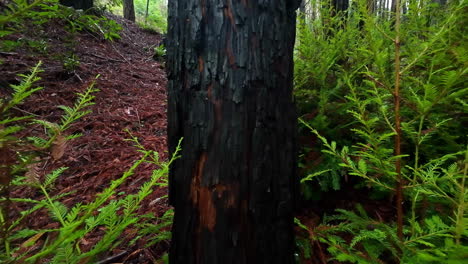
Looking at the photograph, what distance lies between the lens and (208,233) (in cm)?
113

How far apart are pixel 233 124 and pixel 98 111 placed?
2.56 meters

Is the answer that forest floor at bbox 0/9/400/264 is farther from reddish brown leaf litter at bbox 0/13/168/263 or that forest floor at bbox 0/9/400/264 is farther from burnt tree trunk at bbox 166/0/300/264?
burnt tree trunk at bbox 166/0/300/264

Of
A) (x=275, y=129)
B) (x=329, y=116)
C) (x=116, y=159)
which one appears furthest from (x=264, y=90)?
(x=116, y=159)

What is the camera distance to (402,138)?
1.55m

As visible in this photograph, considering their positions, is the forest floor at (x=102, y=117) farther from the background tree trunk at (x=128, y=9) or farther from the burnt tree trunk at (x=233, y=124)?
the background tree trunk at (x=128, y=9)

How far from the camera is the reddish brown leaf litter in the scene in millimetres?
1986

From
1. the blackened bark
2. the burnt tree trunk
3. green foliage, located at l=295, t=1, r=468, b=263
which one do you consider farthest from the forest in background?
the blackened bark

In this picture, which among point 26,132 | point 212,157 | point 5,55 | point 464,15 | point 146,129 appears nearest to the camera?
point 212,157

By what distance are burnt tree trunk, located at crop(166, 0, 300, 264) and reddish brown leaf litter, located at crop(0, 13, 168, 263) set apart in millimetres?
514

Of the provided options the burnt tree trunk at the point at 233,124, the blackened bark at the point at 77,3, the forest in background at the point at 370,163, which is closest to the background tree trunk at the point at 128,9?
the blackened bark at the point at 77,3

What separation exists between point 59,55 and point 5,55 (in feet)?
2.14

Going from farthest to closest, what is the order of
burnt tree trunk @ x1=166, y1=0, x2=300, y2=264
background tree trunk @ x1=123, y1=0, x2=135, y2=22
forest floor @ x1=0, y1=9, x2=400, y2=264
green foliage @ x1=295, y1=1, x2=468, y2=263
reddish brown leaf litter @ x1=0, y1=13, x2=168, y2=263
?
1. background tree trunk @ x1=123, y1=0, x2=135, y2=22
2. reddish brown leaf litter @ x1=0, y1=13, x2=168, y2=263
3. forest floor @ x1=0, y1=9, x2=400, y2=264
4. burnt tree trunk @ x1=166, y1=0, x2=300, y2=264
5. green foliage @ x1=295, y1=1, x2=468, y2=263

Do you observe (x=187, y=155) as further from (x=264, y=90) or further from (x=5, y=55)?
(x=5, y=55)

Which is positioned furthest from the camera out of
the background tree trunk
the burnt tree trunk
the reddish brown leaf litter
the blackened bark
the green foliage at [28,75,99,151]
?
the background tree trunk
